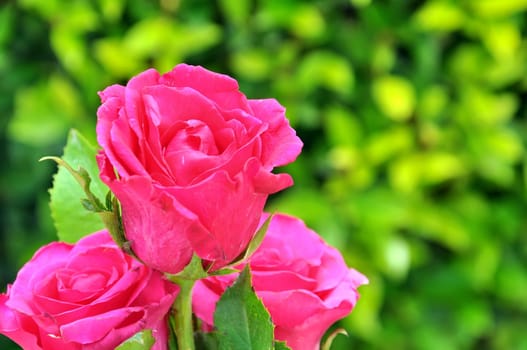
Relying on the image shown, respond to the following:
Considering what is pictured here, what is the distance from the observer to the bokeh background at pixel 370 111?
158 cm

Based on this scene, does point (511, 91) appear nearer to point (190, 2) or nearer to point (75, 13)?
point (190, 2)

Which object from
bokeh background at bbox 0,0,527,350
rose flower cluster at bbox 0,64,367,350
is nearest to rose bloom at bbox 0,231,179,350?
rose flower cluster at bbox 0,64,367,350

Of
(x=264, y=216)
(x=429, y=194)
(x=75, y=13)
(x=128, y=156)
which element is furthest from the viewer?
(x=429, y=194)

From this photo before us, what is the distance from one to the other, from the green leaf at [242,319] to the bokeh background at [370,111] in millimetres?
1043

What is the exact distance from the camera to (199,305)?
54 cm

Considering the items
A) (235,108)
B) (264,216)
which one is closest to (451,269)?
(264,216)

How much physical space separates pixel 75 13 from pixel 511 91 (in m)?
0.76

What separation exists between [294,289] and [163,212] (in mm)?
117

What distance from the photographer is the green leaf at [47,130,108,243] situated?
60 centimetres

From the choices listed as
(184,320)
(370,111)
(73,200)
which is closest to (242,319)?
(184,320)

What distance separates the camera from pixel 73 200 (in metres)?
0.60

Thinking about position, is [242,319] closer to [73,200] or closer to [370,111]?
[73,200]

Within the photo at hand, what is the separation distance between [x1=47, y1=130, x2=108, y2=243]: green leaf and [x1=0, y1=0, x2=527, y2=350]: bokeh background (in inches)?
38.1

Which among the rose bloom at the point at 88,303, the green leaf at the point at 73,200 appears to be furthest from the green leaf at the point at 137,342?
the green leaf at the point at 73,200
